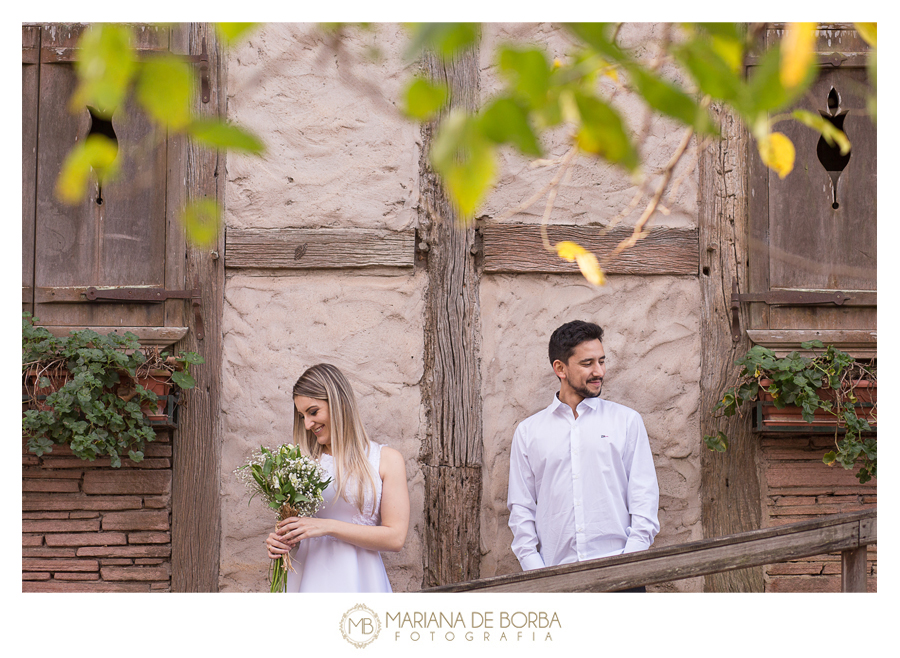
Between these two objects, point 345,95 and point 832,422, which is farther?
point 345,95

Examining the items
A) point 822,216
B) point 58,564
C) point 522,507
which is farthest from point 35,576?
point 822,216

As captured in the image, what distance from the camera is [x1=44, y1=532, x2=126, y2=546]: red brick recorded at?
12.4 ft

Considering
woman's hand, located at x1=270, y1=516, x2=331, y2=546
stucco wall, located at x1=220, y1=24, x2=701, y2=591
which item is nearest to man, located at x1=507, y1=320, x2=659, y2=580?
stucco wall, located at x1=220, y1=24, x2=701, y2=591

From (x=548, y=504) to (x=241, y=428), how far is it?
4.74ft

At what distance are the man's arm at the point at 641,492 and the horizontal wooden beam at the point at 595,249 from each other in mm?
751

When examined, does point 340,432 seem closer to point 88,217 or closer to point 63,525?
point 63,525

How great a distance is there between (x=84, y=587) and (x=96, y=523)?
28cm

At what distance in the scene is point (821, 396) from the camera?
371cm

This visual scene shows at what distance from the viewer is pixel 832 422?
3717 mm

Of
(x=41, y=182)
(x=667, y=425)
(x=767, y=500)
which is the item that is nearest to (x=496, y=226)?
(x=667, y=425)

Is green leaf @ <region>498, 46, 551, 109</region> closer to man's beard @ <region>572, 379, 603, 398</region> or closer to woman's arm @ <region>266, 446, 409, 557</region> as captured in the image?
woman's arm @ <region>266, 446, 409, 557</region>

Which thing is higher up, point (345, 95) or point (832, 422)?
point (345, 95)
